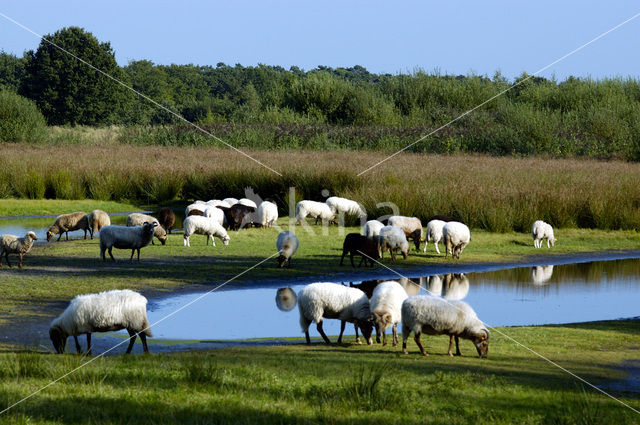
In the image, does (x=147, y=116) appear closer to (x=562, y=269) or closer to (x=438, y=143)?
(x=438, y=143)

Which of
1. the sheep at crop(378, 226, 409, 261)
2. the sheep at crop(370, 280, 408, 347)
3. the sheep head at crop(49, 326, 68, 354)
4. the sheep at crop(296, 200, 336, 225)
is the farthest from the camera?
the sheep at crop(296, 200, 336, 225)

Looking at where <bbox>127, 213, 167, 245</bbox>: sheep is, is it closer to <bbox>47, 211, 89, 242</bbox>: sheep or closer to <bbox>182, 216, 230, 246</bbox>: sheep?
<bbox>182, 216, 230, 246</bbox>: sheep

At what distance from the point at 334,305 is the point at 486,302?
17.7 ft

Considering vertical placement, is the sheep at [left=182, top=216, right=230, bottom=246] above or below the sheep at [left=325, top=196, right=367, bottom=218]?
below

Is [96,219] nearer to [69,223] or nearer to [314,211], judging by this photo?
[69,223]

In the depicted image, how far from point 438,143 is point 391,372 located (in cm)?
3840

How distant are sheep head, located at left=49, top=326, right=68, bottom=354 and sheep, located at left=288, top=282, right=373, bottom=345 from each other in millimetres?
3253

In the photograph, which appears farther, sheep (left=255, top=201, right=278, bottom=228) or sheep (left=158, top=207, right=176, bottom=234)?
sheep (left=255, top=201, right=278, bottom=228)

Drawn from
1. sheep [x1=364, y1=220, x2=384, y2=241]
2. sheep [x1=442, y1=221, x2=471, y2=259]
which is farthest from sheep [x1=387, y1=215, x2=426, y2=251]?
sheep [x1=442, y1=221, x2=471, y2=259]

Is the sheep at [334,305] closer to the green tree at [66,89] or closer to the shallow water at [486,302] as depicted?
the shallow water at [486,302]

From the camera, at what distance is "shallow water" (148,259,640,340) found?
1312 cm

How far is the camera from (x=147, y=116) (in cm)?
8856

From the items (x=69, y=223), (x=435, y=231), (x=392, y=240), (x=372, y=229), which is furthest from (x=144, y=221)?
(x=435, y=231)

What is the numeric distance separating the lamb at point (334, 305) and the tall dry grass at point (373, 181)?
1505 centimetres
